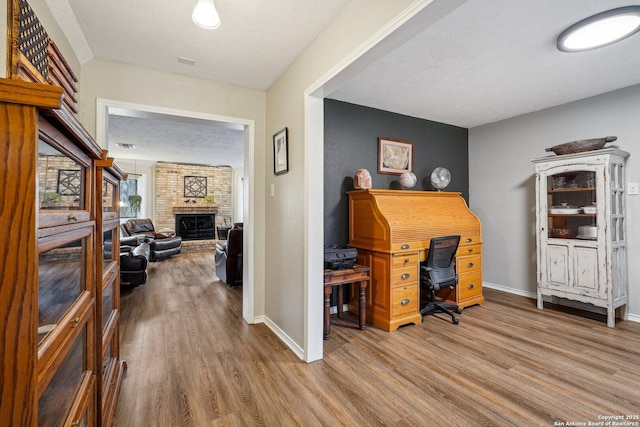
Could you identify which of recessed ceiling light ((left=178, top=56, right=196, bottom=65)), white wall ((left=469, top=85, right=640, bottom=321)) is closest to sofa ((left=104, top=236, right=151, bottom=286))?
recessed ceiling light ((left=178, top=56, right=196, bottom=65))

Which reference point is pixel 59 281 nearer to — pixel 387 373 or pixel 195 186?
pixel 387 373

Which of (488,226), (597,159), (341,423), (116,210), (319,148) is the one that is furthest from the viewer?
(488,226)

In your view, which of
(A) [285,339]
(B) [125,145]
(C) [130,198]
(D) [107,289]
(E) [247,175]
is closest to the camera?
(D) [107,289]

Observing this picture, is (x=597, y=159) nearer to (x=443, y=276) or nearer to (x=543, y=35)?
(x=543, y=35)

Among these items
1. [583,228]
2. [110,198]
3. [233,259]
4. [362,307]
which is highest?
[110,198]

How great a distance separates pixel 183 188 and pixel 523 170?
810cm

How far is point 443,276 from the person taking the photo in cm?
314

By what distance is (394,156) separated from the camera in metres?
3.80

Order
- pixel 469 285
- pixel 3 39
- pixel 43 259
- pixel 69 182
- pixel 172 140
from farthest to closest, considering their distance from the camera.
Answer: pixel 172 140 < pixel 469 285 < pixel 3 39 < pixel 69 182 < pixel 43 259

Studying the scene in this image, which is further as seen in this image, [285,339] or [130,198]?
[130,198]

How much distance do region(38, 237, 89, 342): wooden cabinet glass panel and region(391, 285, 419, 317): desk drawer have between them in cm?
241

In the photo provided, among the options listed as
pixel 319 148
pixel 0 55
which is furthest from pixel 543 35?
pixel 0 55

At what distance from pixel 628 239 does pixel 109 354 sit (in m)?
4.67

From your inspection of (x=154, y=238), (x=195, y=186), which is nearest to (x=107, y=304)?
(x=154, y=238)
